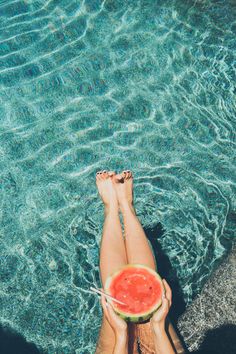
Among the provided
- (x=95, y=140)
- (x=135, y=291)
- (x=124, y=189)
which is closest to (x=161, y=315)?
(x=135, y=291)

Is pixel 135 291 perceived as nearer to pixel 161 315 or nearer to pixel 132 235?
pixel 161 315

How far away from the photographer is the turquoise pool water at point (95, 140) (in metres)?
4.84

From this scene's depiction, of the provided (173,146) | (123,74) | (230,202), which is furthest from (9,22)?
(230,202)

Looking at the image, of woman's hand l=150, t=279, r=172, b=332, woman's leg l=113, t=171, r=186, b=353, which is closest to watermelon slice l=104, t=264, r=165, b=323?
woman's hand l=150, t=279, r=172, b=332

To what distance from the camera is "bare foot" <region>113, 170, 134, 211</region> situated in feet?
15.5

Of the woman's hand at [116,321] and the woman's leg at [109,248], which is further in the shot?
the woman's leg at [109,248]

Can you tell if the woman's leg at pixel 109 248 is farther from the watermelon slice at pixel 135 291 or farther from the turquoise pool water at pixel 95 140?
the turquoise pool water at pixel 95 140

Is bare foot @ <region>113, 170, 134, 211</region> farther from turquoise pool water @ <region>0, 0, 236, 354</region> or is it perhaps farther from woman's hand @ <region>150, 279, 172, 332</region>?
woman's hand @ <region>150, 279, 172, 332</region>

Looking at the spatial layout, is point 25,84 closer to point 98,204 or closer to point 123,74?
point 123,74

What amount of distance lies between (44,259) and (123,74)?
3.48 m

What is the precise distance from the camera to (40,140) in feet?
19.4

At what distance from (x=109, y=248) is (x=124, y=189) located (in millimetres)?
905

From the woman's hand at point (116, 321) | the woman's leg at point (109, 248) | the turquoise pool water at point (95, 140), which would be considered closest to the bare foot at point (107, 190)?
the woman's leg at point (109, 248)

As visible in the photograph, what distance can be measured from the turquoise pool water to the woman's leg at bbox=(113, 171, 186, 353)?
28.3 inches
